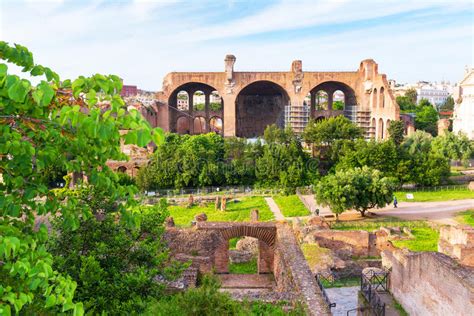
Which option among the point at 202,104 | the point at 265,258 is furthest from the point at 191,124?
the point at 265,258

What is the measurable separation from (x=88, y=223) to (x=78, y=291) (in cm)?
110

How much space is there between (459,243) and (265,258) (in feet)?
20.0

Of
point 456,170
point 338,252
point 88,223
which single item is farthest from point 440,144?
point 88,223

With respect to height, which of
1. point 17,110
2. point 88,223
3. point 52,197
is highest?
point 17,110

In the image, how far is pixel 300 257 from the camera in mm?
9594

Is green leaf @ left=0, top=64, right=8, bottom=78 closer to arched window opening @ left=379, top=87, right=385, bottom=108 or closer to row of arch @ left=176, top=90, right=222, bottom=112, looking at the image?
arched window opening @ left=379, top=87, right=385, bottom=108

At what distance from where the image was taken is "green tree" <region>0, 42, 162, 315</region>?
258 cm

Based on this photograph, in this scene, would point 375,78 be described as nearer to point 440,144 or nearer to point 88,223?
point 440,144

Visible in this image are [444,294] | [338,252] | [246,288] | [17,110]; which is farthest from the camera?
[338,252]

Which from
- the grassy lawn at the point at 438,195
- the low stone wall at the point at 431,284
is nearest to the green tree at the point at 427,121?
the grassy lawn at the point at 438,195

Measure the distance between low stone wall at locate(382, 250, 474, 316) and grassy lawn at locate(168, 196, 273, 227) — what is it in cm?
1034

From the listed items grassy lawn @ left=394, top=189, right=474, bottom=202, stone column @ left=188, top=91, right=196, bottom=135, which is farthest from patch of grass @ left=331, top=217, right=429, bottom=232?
stone column @ left=188, top=91, right=196, bottom=135

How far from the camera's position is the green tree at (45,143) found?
102 inches

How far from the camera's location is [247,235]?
41.1 ft
